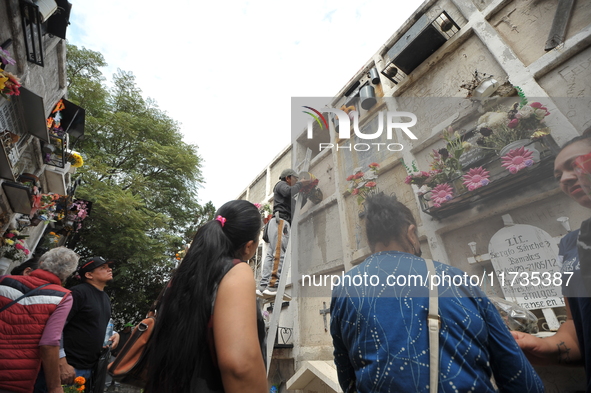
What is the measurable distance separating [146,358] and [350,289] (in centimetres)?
109

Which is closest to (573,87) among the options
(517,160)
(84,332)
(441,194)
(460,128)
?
(460,128)

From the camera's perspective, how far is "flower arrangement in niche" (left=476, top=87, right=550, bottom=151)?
7.11 feet

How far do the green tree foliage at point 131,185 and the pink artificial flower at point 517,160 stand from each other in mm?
10257

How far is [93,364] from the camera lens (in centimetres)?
280

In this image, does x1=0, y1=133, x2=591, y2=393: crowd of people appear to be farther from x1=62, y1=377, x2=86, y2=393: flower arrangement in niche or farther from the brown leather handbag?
x1=62, y1=377, x2=86, y2=393: flower arrangement in niche

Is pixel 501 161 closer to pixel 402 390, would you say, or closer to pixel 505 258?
pixel 505 258

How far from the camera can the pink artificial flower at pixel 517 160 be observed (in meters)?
2.05

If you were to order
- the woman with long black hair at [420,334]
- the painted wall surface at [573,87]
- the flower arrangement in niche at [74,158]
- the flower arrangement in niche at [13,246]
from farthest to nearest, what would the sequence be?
the flower arrangement in niche at [74,158]
the flower arrangement in niche at [13,246]
the painted wall surface at [573,87]
the woman with long black hair at [420,334]

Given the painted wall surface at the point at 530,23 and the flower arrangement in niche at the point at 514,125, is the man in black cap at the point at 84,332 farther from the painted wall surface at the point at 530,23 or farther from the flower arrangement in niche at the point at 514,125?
the painted wall surface at the point at 530,23

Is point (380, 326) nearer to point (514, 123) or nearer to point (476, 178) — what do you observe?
point (476, 178)

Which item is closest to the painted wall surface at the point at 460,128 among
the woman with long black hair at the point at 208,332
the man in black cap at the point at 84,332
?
the woman with long black hair at the point at 208,332

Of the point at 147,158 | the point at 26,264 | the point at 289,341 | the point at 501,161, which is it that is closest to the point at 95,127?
the point at 147,158

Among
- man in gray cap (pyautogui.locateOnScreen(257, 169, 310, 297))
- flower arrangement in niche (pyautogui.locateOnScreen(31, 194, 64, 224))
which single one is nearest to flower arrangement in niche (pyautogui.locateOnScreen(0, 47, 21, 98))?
flower arrangement in niche (pyautogui.locateOnScreen(31, 194, 64, 224))

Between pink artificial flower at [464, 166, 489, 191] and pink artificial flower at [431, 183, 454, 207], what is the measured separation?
157 millimetres
